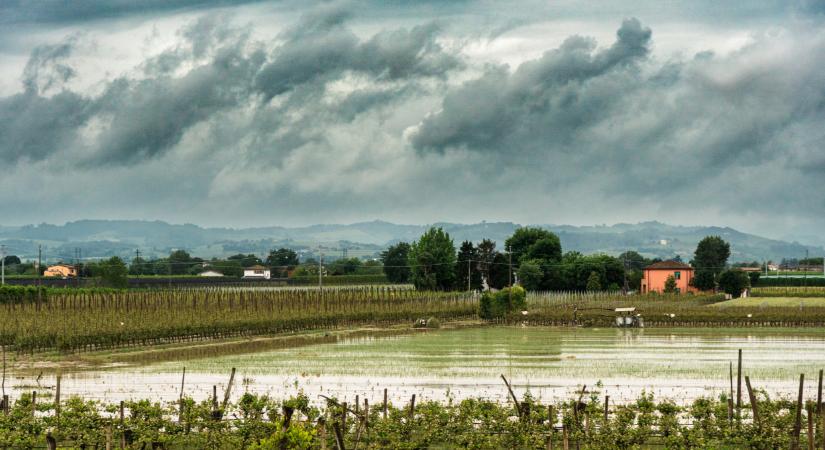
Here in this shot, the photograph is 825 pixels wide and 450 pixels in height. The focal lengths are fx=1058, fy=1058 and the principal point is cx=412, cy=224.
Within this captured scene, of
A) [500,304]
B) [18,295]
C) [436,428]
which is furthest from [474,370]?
[18,295]

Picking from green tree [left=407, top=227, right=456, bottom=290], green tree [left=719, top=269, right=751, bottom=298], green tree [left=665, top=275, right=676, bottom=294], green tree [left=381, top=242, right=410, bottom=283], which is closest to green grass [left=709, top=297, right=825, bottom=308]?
green tree [left=719, top=269, right=751, bottom=298]

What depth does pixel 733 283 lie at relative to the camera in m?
105

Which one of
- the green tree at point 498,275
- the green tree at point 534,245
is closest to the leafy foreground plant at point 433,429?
the green tree at point 498,275

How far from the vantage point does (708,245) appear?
172m

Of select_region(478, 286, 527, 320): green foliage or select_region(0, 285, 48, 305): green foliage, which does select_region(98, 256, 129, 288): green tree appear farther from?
select_region(478, 286, 527, 320): green foliage

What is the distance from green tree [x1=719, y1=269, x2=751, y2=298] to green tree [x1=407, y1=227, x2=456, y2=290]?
28518mm

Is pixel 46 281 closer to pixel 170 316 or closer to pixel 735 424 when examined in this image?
pixel 170 316

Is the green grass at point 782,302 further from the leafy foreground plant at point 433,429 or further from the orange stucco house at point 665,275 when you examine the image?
the leafy foreground plant at point 433,429

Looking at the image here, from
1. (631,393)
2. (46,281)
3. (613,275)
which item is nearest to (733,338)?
(631,393)

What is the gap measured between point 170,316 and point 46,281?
77.6 m

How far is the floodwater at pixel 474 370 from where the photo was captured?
103 feet

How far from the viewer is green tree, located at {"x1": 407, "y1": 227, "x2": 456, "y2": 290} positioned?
376ft

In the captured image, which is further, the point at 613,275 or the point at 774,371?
the point at 613,275

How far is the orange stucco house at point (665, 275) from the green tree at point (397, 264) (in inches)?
1421
